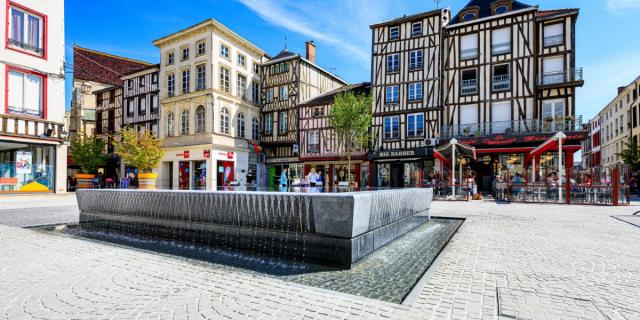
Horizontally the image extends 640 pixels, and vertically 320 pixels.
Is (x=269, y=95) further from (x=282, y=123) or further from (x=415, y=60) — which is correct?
(x=415, y=60)

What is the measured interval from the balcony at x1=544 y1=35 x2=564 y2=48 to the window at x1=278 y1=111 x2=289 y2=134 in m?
18.9

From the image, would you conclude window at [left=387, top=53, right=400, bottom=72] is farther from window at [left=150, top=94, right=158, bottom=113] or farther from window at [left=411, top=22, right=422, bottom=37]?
window at [left=150, top=94, right=158, bottom=113]

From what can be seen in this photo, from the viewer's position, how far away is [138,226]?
5898mm

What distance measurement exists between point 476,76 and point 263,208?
21.0 meters

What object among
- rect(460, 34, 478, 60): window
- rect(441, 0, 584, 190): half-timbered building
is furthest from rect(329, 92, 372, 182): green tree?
rect(460, 34, 478, 60): window

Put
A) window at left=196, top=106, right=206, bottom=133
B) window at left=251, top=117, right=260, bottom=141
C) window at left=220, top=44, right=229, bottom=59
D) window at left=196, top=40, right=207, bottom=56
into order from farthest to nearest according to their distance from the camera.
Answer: window at left=251, top=117, right=260, bottom=141
window at left=220, top=44, right=229, bottom=59
window at left=196, top=40, right=207, bottom=56
window at left=196, top=106, right=206, bottom=133

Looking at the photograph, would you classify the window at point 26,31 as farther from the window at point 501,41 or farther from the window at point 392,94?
the window at point 501,41

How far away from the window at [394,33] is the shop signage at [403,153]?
8.27 metres

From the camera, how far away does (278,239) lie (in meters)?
4.25

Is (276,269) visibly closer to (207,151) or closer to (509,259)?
(509,259)

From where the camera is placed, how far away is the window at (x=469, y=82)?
21163 millimetres

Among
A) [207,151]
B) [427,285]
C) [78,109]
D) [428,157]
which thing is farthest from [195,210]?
[78,109]

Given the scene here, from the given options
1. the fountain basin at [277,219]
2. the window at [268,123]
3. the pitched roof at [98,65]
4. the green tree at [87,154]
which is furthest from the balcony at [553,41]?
the pitched roof at [98,65]

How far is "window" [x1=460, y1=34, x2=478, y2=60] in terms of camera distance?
21328 millimetres
